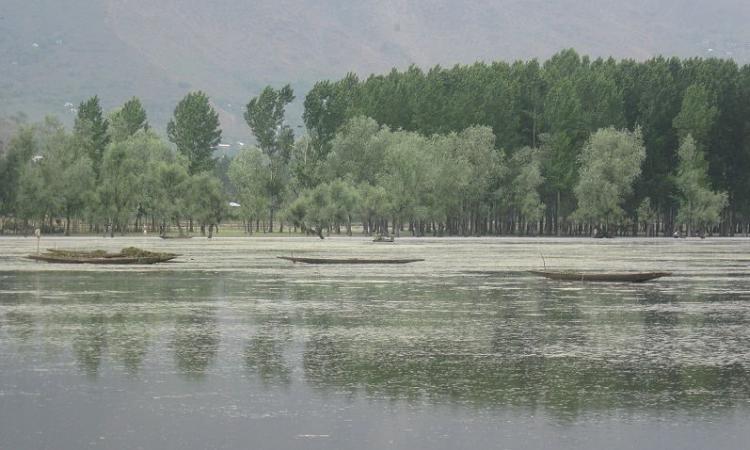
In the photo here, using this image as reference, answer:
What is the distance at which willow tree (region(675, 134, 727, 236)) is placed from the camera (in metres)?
161

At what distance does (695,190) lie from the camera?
162m

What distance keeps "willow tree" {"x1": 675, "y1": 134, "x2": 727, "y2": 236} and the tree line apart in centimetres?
26

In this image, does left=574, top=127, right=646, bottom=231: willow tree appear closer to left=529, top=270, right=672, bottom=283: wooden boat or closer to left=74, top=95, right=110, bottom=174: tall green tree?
left=74, top=95, right=110, bottom=174: tall green tree

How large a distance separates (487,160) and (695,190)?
30.1 m

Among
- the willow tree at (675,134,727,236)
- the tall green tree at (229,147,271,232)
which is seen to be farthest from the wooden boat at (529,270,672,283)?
the tall green tree at (229,147,271,232)

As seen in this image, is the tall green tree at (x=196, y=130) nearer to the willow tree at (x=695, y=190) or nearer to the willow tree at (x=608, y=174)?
the willow tree at (x=608, y=174)

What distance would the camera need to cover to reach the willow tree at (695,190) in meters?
161

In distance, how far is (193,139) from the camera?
195500 millimetres

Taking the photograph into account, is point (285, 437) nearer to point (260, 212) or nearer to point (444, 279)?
point (444, 279)

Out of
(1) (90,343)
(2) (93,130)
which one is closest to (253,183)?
(2) (93,130)

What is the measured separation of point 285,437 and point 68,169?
516 feet

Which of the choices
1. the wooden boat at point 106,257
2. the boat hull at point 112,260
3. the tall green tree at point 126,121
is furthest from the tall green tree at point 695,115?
the boat hull at point 112,260

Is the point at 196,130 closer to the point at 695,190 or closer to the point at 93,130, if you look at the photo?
the point at 93,130

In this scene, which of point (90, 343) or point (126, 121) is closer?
point (90, 343)
